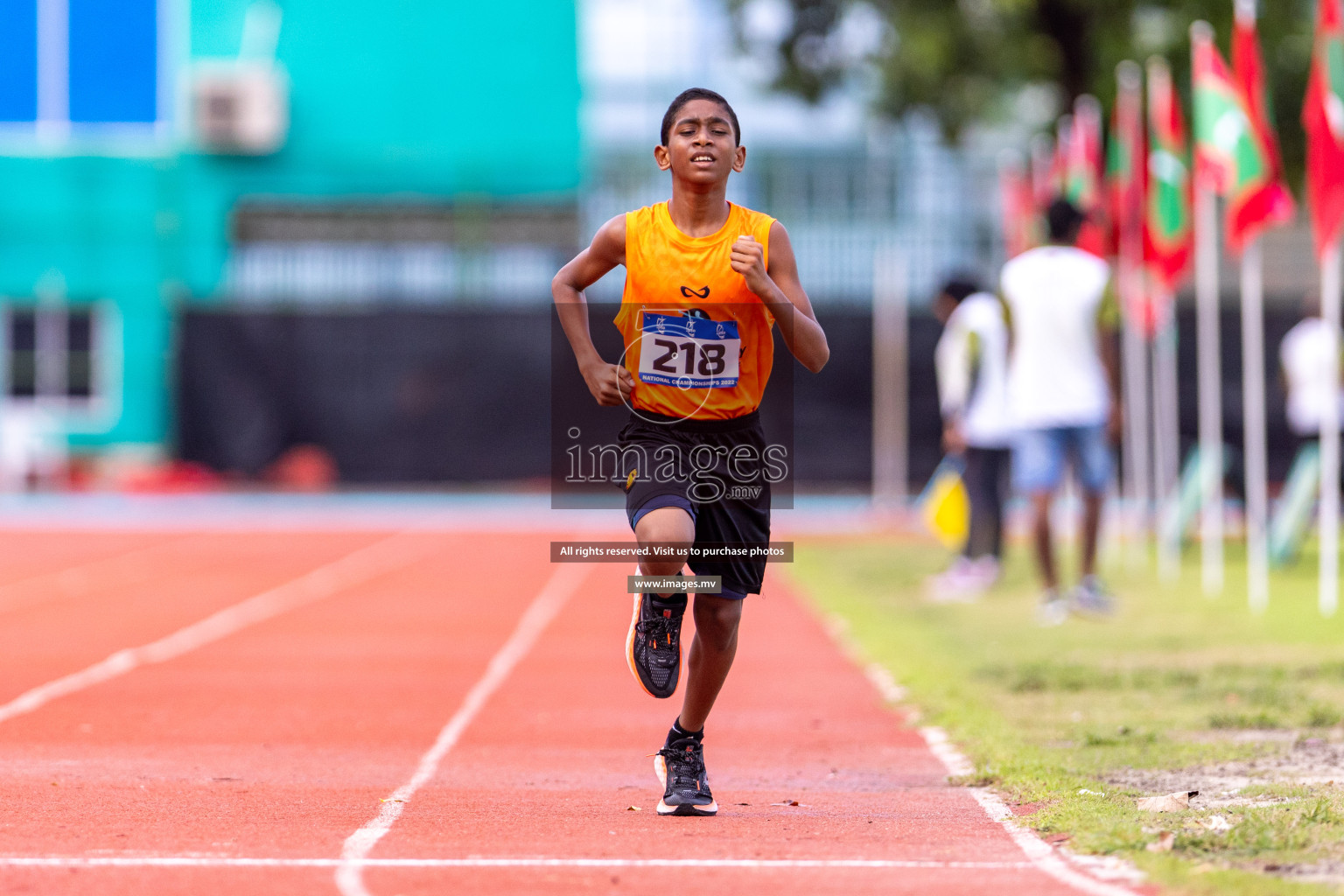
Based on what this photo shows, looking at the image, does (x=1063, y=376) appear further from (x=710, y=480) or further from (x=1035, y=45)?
(x=1035, y=45)

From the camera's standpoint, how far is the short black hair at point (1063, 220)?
413 inches

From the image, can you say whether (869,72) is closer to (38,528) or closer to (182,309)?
(182,309)

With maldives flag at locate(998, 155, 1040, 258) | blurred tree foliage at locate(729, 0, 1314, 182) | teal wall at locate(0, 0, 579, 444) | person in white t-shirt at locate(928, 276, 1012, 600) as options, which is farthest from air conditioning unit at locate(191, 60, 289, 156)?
person in white t-shirt at locate(928, 276, 1012, 600)

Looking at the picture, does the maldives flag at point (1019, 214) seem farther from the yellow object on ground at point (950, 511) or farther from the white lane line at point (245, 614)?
the white lane line at point (245, 614)

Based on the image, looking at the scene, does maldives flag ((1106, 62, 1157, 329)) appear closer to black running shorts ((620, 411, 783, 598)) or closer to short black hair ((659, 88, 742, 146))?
short black hair ((659, 88, 742, 146))

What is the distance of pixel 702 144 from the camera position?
5.17 metres

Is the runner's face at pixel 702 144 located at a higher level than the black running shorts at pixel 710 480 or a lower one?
higher

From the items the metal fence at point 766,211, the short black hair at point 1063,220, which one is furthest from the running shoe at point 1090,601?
the metal fence at point 766,211

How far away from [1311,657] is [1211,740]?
2.27 meters

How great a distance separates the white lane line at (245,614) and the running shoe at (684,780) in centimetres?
309

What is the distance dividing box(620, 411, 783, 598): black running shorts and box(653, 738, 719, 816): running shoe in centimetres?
46

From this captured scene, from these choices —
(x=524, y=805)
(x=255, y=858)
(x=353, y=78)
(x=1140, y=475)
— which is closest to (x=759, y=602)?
(x=1140, y=475)

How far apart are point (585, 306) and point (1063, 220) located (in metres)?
5.61

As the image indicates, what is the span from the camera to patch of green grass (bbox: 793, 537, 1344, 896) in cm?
471
